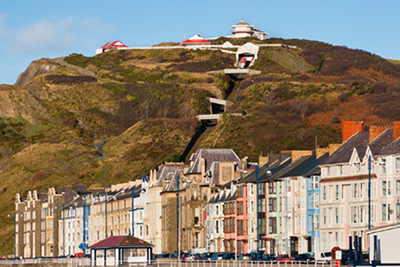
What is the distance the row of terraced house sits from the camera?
8062 centimetres

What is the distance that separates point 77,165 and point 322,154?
352 ft

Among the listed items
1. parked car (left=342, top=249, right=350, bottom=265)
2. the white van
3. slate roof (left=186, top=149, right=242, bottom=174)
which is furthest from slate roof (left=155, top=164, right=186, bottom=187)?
parked car (left=342, top=249, right=350, bottom=265)

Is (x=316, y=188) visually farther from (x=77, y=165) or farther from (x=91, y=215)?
(x=77, y=165)

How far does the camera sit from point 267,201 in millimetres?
96625

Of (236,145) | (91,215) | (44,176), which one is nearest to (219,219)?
(91,215)

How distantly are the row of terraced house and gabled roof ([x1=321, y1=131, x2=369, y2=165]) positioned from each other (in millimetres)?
144

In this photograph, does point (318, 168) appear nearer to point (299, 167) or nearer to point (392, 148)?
point (299, 167)

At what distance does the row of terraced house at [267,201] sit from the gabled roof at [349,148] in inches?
5.7

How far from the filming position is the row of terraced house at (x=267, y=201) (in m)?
80.6

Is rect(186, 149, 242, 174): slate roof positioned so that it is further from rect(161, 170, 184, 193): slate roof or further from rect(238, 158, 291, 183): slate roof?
rect(238, 158, 291, 183): slate roof

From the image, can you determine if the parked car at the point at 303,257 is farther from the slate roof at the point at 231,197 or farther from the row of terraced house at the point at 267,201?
the slate roof at the point at 231,197

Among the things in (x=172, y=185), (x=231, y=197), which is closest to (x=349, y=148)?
(x=231, y=197)

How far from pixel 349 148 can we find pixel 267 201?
44.1ft

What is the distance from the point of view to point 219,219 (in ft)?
351
